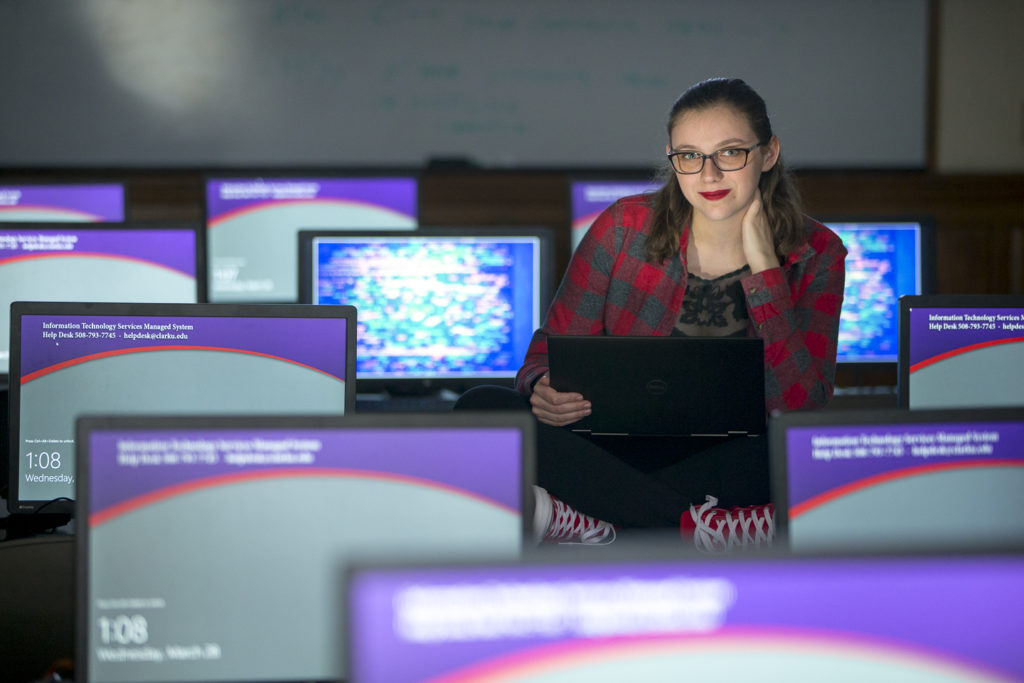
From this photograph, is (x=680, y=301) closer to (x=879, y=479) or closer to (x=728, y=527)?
(x=728, y=527)

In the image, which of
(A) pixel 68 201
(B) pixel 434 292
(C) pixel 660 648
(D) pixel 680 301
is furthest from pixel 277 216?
(C) pixel 660 648

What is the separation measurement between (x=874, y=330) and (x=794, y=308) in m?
0.53

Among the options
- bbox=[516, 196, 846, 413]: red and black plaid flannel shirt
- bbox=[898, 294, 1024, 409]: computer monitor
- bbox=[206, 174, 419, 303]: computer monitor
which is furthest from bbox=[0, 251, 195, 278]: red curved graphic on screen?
bbox=[898, 294, 1024, 409]: computer monitor

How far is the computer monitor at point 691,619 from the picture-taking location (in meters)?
0.60

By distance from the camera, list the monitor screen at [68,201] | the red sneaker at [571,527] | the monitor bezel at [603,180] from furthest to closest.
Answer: the monitor screen at [68,201]
the monitor bezel at [603,180]
the red sneaker at [571,527]

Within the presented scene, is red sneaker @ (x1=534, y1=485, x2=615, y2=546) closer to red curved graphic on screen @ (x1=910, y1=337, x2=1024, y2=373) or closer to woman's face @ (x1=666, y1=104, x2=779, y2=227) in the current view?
red curved graphic on screen @ (x1=910, y1=337, x2=1024, y2=373)

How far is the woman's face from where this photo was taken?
1.96m

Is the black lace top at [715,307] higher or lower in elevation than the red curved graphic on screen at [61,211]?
lower

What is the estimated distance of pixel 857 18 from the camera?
15.4 feet

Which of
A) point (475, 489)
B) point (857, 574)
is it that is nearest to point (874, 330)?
point (475, 489)

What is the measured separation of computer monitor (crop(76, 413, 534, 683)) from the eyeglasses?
1193mm

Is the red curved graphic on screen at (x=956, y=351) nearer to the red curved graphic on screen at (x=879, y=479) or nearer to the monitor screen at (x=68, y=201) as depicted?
the red curved graphic on screen at (x=879, y=479)

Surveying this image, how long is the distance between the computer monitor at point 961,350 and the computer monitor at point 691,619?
974 millimetres

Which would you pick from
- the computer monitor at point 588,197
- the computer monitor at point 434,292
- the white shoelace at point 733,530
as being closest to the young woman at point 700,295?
the white shoelace at point 733,530
